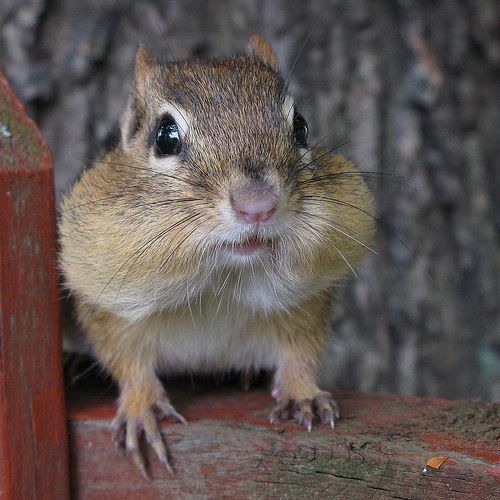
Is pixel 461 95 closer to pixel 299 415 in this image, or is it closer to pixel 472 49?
pixel 472 49

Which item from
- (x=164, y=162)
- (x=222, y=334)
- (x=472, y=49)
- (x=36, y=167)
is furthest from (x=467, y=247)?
(x=36, y=167)

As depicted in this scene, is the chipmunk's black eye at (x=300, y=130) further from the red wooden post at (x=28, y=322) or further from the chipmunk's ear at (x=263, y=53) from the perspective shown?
the red wooden post at (x=28, y=322)

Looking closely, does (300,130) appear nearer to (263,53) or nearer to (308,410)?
(263,53)

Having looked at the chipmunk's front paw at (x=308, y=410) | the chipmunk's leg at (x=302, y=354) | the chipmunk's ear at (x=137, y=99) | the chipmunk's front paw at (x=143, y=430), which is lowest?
the chipmunk's front paw at (x=143, y=430)

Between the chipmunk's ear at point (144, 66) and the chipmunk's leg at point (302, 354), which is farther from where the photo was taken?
the chipmunk's ear at point (144, 66)

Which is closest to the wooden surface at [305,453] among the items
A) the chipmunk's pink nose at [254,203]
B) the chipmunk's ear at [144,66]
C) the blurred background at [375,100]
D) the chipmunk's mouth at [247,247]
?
the chipmunk's mouth at [247,247]

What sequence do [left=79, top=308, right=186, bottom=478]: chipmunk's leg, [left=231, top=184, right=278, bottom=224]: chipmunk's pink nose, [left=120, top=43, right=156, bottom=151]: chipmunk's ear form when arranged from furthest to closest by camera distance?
[left=120, top=43, right=156, bottom=151]: chipmunk's ear, [left=79, top=308, right=186, bottom=478]: chipmunk's leg, [left=231, top=184, right=278, bottom=224]: chipmunk's pink nose

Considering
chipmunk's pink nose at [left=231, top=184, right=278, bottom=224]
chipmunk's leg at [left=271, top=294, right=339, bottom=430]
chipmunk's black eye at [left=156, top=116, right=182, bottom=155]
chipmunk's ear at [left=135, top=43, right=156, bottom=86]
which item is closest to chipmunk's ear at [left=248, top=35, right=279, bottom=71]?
chipmunk's ear at [left=135, top=43, right=156, bottom=86]

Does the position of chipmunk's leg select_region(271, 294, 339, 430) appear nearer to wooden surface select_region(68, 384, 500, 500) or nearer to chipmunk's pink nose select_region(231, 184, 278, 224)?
wooden surface select_region(68, 384, 500, 500)
